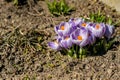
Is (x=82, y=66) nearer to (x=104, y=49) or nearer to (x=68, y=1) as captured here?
(x=104, y=49)

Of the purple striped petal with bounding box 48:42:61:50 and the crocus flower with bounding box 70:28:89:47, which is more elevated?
the crocus flower with bounding box 70:28:89:47

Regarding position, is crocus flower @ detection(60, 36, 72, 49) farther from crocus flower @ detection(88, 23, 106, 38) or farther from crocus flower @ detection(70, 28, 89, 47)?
crocus flower @ detection(88, 23, 106, 38)

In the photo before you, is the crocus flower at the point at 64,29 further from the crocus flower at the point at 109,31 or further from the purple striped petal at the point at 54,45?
the crocus flower at the point at 109,31

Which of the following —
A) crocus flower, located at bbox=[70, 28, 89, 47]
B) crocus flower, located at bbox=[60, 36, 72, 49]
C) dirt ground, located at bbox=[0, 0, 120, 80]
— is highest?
crocus flower, located at bbox=[70, 28, 89, 47]

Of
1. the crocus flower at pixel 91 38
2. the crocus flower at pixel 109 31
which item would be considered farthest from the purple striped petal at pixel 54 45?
→ the crocus flower at pixel 109 31

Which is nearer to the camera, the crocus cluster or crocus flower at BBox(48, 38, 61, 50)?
the crocus cluster

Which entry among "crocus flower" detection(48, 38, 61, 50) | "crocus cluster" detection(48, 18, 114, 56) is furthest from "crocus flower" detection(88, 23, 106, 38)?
"crocus flower" detection(48, 38, 61, 50)

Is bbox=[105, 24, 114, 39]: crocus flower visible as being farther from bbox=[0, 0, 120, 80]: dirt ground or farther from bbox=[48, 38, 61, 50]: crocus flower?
bbox=[48, 38, 61, 50]: crocus flower

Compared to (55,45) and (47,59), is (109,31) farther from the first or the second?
(47,59)
